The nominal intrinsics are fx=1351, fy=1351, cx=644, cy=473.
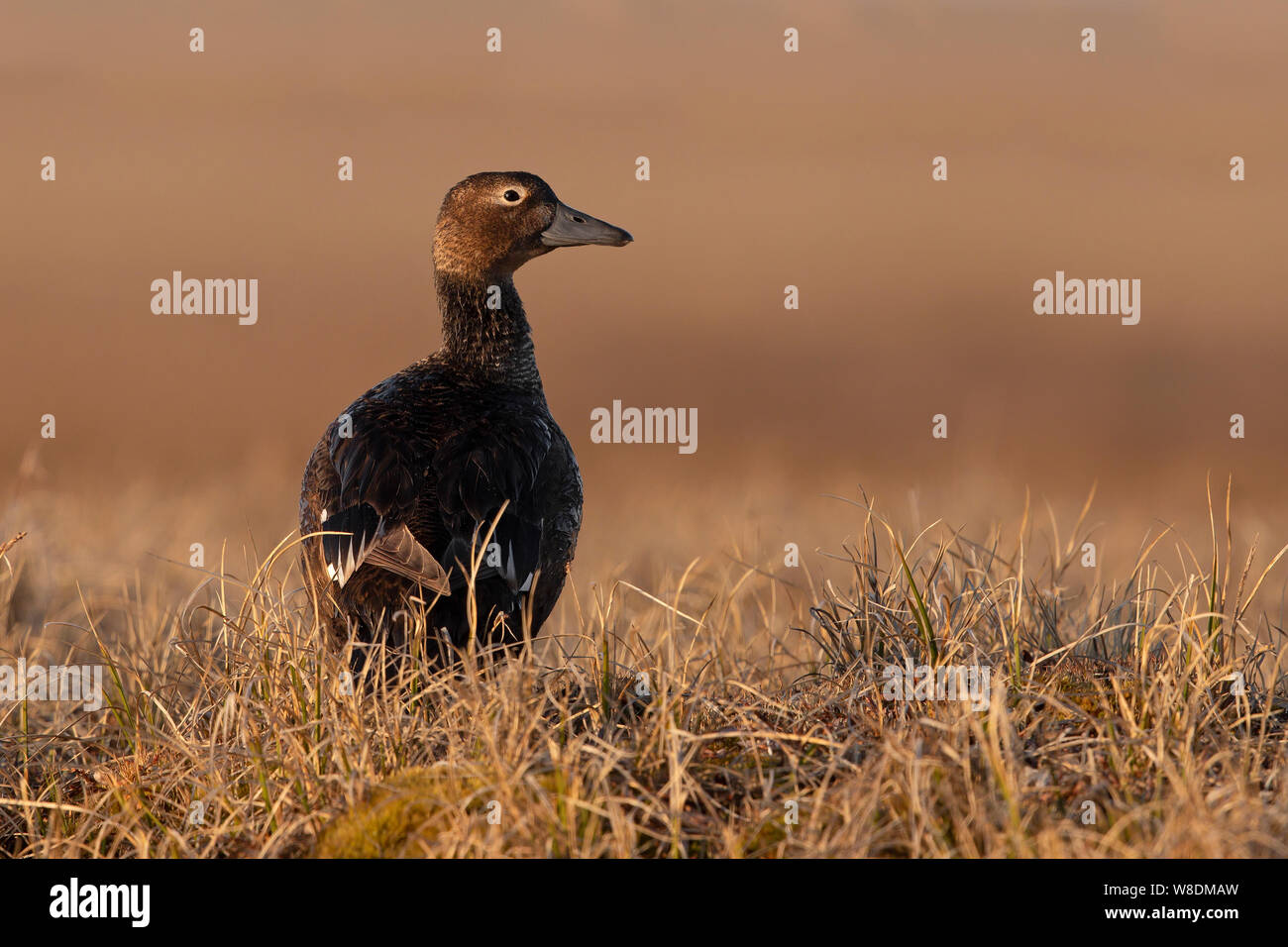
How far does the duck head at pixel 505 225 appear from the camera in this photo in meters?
6.52

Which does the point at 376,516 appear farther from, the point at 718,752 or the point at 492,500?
the point at 718,752

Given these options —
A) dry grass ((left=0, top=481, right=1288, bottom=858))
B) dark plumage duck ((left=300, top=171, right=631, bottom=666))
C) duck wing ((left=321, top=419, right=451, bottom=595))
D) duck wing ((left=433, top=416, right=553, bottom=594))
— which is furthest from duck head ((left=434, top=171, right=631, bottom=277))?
dry grass ((left=0, top=481, right=1288, bottom=858))

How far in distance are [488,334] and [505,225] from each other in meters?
0.57

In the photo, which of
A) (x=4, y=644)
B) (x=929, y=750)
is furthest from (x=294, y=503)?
(x=929, y=750)

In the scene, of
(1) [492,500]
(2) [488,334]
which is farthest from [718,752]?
(2) [488,334]

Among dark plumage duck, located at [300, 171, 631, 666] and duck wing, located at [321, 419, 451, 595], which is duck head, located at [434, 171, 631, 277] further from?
duck wing, located at [321, 419, 451, 595]

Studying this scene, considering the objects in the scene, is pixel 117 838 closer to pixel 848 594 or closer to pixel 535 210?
pixel 848 594

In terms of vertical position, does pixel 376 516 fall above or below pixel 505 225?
below

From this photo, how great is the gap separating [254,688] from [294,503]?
6.14 meters

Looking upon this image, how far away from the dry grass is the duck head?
2308 millimetres

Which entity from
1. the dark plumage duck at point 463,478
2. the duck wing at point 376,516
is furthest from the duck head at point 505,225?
the duck wing at point 376,516

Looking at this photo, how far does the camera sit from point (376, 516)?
16.5ft

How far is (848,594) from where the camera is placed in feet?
16.9

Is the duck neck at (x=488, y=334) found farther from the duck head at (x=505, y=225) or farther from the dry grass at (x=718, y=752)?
the dry grass at (x=718, y=752)
